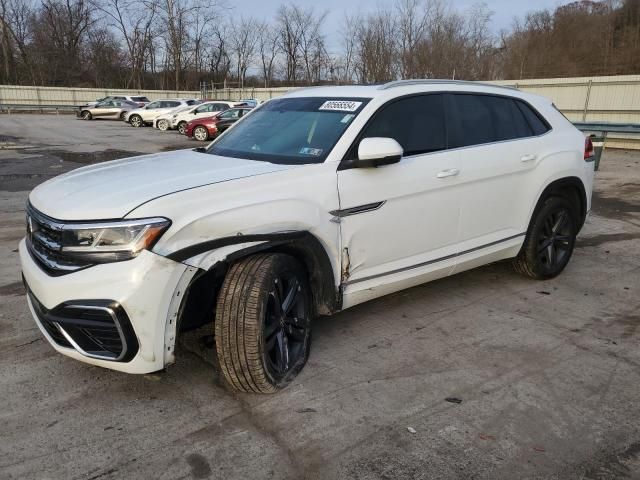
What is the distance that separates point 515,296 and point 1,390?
3971 millimetres

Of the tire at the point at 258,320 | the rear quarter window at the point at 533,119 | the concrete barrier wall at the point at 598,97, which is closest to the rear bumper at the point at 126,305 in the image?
the tire at the point at 258,320

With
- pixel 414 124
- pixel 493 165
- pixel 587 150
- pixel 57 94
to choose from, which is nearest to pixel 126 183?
pixel 414 124

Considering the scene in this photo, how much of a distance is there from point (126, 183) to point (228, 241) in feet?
2.29

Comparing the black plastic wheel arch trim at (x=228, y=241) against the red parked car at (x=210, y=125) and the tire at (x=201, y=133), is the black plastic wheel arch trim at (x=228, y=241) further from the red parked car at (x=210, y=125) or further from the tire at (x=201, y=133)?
the tire at (x=201, y=133)

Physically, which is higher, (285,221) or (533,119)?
(533,119)

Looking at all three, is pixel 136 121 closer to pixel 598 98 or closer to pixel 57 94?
pixel 57 94

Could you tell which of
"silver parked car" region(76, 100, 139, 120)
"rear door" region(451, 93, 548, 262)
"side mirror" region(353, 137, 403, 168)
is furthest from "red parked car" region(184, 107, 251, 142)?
"side mirror" region(353, 137, 403, 168)

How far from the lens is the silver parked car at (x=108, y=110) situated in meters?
35.4

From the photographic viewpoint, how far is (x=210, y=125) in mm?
21938

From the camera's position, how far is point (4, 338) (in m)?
3.78

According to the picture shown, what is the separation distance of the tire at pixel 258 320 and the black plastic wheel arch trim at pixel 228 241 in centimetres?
11

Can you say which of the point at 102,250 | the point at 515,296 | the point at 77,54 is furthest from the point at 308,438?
the point at 77,54

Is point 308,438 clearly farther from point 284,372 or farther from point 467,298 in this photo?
point 467,298

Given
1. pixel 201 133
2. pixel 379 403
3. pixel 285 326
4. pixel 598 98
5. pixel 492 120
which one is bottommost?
pixel 379 403
